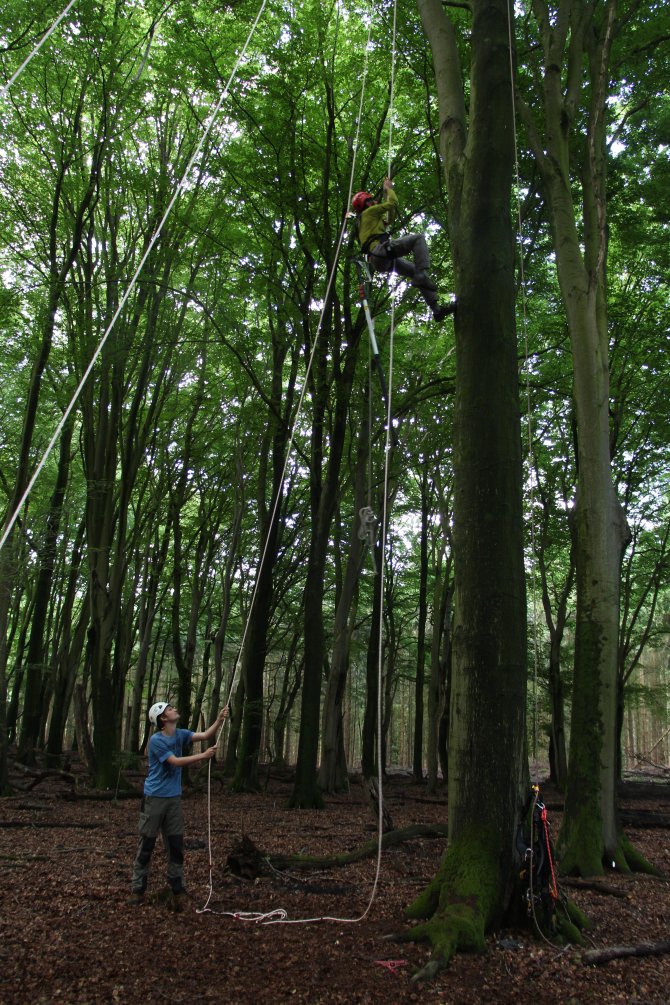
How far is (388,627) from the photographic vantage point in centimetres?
2150

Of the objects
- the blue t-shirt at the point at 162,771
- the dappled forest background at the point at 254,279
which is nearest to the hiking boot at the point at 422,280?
the dappled forest background at the point at 254,279

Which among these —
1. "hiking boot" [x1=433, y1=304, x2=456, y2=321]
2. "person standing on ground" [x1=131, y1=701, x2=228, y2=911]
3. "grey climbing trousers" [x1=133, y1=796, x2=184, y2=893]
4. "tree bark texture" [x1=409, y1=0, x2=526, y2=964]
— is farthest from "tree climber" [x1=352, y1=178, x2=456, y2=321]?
"grey climbing trousers" [x1=133, y1=796, x2=184, y2=893]

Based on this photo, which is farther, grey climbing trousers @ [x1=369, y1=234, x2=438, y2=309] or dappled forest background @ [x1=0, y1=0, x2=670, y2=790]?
dappled forest background @ [x1=0, y1=0, x2=670, y2=790]

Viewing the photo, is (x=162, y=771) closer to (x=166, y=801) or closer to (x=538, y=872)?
(x=166, y=801)

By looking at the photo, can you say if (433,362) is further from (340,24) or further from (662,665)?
(662,665)

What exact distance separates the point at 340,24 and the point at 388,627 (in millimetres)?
16229

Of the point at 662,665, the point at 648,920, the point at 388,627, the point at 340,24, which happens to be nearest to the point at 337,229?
the point at 340,24

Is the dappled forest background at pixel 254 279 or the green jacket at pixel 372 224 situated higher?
the dappled forest background at pixel 254 279

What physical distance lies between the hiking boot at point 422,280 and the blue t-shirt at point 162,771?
4145 millimetres

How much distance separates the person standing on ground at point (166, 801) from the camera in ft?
15.5

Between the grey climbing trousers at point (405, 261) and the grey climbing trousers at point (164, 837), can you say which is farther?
the grey climbing trousers at point (405, 261)

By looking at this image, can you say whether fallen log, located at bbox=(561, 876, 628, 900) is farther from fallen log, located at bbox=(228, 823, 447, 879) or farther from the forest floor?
fallen log, located at bbox=(228, 823, 447, 879)

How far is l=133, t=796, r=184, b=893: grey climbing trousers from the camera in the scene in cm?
473

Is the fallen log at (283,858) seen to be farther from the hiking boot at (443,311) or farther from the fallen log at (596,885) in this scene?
the hiking boot at (443,311)
